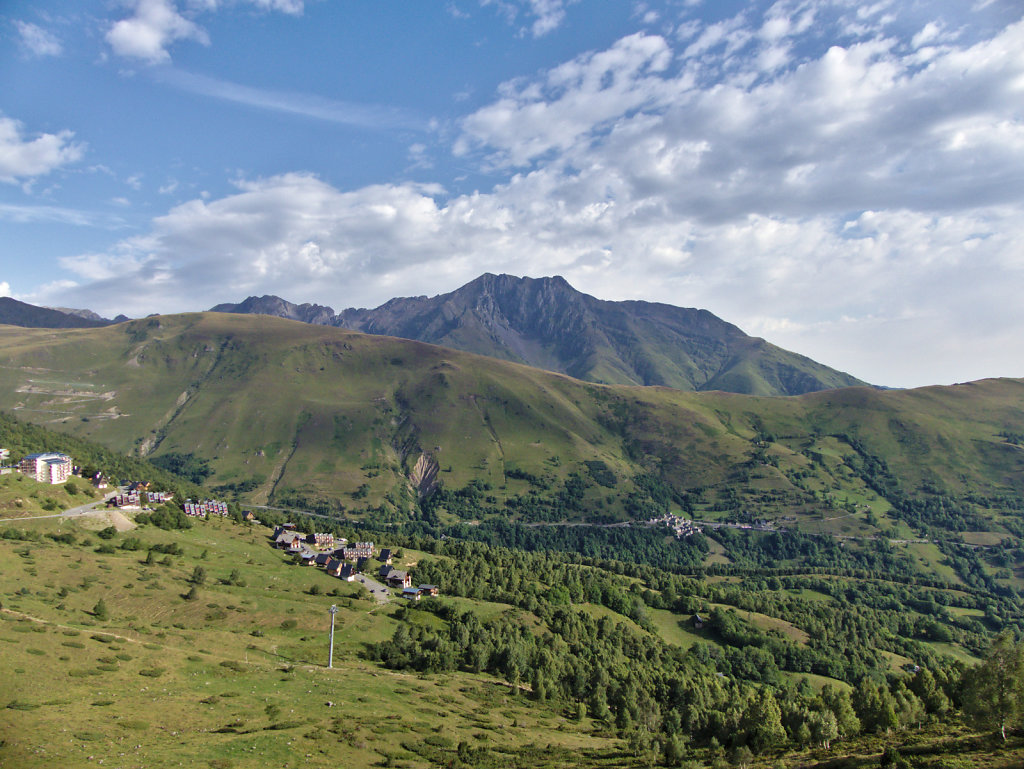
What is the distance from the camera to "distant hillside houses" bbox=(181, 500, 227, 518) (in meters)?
166

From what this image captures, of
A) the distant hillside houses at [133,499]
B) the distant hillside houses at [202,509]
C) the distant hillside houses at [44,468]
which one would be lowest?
the distant hillside houses at [202,509]

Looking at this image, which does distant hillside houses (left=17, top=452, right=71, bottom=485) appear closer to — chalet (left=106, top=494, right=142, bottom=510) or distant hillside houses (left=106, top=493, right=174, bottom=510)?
distant hillside houses (left=106, top=493, right=174, bottom=510)

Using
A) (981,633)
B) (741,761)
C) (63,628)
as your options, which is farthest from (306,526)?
(981,633)

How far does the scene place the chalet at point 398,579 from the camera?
12706 cm

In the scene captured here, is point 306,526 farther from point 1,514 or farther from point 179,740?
point 179,740

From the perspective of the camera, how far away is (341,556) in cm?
14575

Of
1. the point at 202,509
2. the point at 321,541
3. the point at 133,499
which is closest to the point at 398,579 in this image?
the point at 321,541

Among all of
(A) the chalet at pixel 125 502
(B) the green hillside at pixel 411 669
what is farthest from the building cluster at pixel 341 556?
(A) the chalet at pixel 125 502

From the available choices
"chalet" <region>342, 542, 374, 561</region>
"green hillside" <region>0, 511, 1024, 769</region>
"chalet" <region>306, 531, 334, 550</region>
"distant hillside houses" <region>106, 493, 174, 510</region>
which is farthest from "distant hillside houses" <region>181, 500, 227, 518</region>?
"chalet" <region>342, 542, 374, 561</region>

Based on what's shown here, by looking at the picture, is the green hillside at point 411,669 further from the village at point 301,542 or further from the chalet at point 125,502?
the chalet at point 125,502

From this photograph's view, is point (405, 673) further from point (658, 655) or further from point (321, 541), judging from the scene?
point (321, 541)

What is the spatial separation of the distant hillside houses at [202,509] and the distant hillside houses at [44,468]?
30173 mm

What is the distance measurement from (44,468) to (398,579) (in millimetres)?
99323

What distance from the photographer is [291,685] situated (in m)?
65.5
